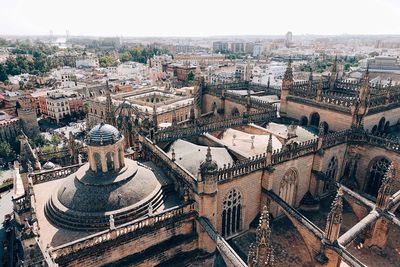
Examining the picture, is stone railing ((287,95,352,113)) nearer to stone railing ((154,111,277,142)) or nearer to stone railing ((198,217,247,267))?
stone railing ((154,111,277,142))

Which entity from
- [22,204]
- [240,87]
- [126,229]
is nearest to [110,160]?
[126,229]

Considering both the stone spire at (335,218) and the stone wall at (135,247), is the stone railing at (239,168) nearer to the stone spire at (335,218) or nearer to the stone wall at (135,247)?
the stone wall at (135,247)

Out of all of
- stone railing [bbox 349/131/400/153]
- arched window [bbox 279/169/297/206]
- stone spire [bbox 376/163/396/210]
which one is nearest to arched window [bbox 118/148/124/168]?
arched window [bbox 279/169/297/206]

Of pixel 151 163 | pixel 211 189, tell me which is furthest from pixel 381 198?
pixel 151 163

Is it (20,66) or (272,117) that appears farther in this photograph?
(20,66)

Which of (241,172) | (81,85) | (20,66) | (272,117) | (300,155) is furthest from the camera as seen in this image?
(20,66)

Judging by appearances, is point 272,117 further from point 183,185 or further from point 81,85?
point 81,85

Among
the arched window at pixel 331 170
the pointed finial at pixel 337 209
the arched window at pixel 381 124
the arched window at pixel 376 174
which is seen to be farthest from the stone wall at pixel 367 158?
the pointed finial at pixel 337 209
